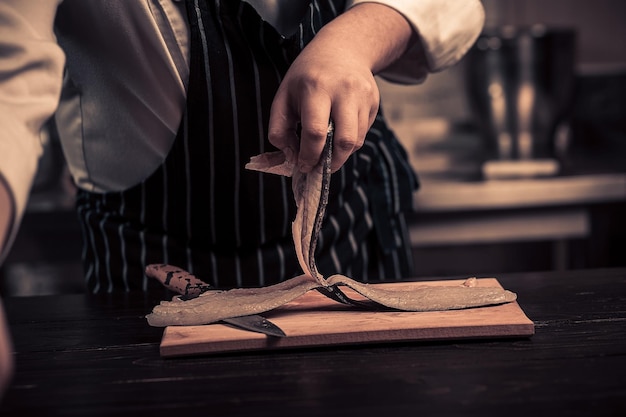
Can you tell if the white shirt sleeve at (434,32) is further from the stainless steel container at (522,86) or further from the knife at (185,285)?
the stainless steel container at (522,86)

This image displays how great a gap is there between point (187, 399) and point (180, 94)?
0.55 meters

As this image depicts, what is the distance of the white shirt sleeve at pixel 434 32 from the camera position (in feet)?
3.85

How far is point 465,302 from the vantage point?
0.90 meters

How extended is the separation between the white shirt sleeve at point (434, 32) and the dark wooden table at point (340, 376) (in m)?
0.43

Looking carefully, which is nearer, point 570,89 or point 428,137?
point 570,89

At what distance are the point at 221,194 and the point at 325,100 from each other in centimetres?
34

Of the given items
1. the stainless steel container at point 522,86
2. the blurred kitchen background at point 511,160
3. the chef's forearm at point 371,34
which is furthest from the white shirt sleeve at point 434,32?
the stainless steel container at point 522,86

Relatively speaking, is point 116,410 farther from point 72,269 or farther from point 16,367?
point 72,269

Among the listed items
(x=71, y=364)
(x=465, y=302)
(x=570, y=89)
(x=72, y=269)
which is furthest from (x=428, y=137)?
(x=71, y=364)

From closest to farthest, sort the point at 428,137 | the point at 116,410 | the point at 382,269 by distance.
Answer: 1. the point at 116,410
2. the point at 382,269
3. the point at 428,137

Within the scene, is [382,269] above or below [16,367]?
below

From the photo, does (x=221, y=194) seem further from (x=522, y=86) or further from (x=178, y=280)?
(x=522, y=86)

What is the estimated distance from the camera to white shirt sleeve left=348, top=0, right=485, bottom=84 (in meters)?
1.17

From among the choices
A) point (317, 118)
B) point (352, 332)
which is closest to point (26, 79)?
→ point (317, 118)
